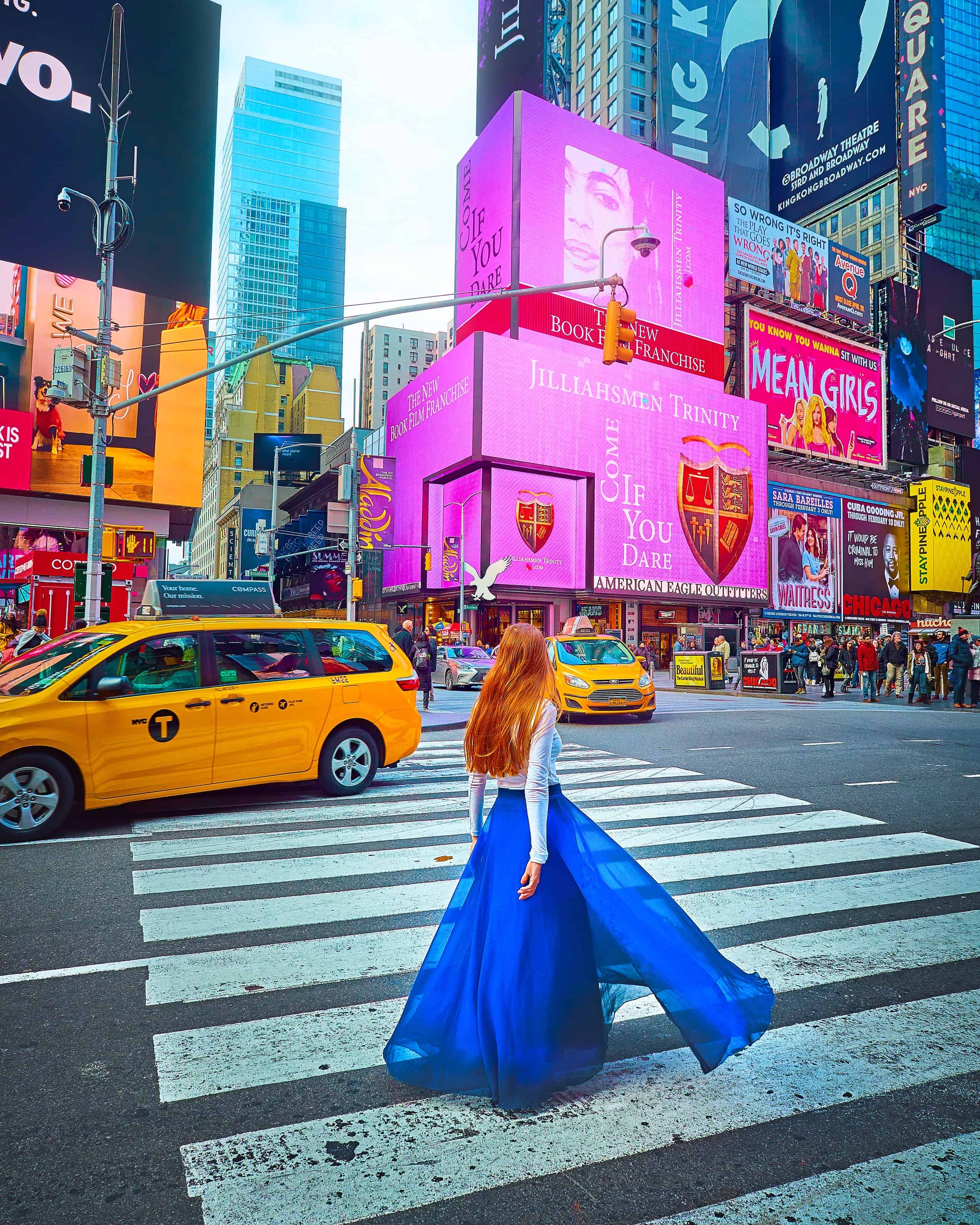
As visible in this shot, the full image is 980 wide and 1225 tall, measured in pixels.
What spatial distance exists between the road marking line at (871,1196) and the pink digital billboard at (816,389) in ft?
214

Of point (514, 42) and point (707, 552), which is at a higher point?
point (514, 42)

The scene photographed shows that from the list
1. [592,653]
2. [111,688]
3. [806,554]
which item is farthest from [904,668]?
[806,554]

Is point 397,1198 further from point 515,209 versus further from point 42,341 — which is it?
point 515,209

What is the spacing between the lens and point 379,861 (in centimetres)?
616

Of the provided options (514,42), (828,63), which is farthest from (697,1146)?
(828,63)

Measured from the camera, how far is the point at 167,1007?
147 inches

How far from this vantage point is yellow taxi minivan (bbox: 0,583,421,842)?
6.79 meters

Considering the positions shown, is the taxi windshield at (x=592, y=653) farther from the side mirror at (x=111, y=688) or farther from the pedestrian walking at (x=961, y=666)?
the side mirror at (x=111, y=688)

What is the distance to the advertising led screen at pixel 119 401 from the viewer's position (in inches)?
1287

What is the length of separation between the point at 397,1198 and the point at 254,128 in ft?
668

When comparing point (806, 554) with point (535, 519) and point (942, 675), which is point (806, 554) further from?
point (942, 675)

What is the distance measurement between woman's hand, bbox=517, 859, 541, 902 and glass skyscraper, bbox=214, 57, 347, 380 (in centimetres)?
16305

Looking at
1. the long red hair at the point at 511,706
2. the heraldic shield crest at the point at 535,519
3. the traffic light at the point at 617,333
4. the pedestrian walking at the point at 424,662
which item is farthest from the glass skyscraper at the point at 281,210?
the long red hair at the point at 511,706

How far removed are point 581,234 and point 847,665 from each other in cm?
3527
